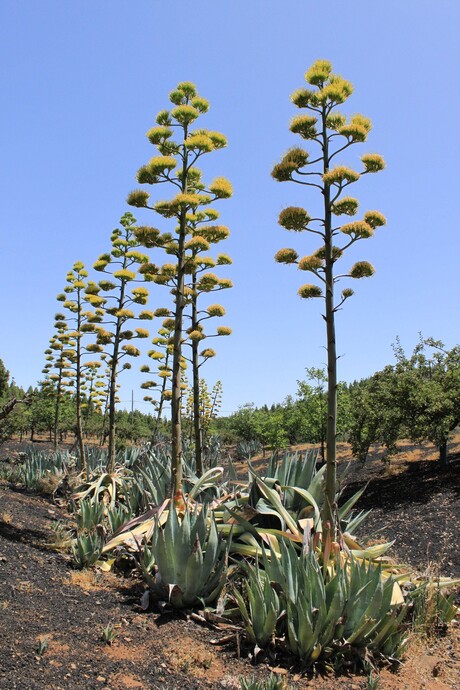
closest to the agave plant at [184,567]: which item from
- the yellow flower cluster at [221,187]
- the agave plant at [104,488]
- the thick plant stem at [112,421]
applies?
the agave plant at [104,488]

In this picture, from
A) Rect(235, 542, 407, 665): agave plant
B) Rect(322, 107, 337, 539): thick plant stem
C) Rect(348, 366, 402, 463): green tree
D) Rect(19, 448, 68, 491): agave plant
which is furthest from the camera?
Rect(348, 366, 402, 463): green tree

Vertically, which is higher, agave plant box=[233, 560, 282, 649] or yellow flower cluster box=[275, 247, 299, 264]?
yellow flower cluster box=[275, 247, 299, 264]

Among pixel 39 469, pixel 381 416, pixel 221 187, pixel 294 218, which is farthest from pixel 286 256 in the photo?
pixel 381 416

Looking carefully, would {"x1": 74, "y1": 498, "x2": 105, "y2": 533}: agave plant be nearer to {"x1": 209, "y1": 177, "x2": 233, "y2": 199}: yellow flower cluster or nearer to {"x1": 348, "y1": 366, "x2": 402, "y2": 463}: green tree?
{"x1": 209, "y1": 177, "x2": 233, "y2": 199}: yellow flower cluster

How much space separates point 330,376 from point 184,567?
84.1 inches

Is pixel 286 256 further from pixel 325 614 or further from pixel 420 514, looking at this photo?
pixel 420 514

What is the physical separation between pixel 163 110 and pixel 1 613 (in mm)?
5942

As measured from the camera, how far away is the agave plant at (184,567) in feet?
14.5

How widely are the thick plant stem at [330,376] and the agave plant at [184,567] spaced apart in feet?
3.38

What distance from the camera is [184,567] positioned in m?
4.48

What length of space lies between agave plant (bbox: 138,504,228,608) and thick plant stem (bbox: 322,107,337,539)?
103 centimetres

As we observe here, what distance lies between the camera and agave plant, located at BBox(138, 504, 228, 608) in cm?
443

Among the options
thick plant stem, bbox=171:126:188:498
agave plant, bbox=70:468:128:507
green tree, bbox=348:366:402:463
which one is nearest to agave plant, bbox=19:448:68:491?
agave plant, bbox=70:468:128:507

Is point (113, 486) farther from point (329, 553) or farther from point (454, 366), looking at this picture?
point (454, 366)
